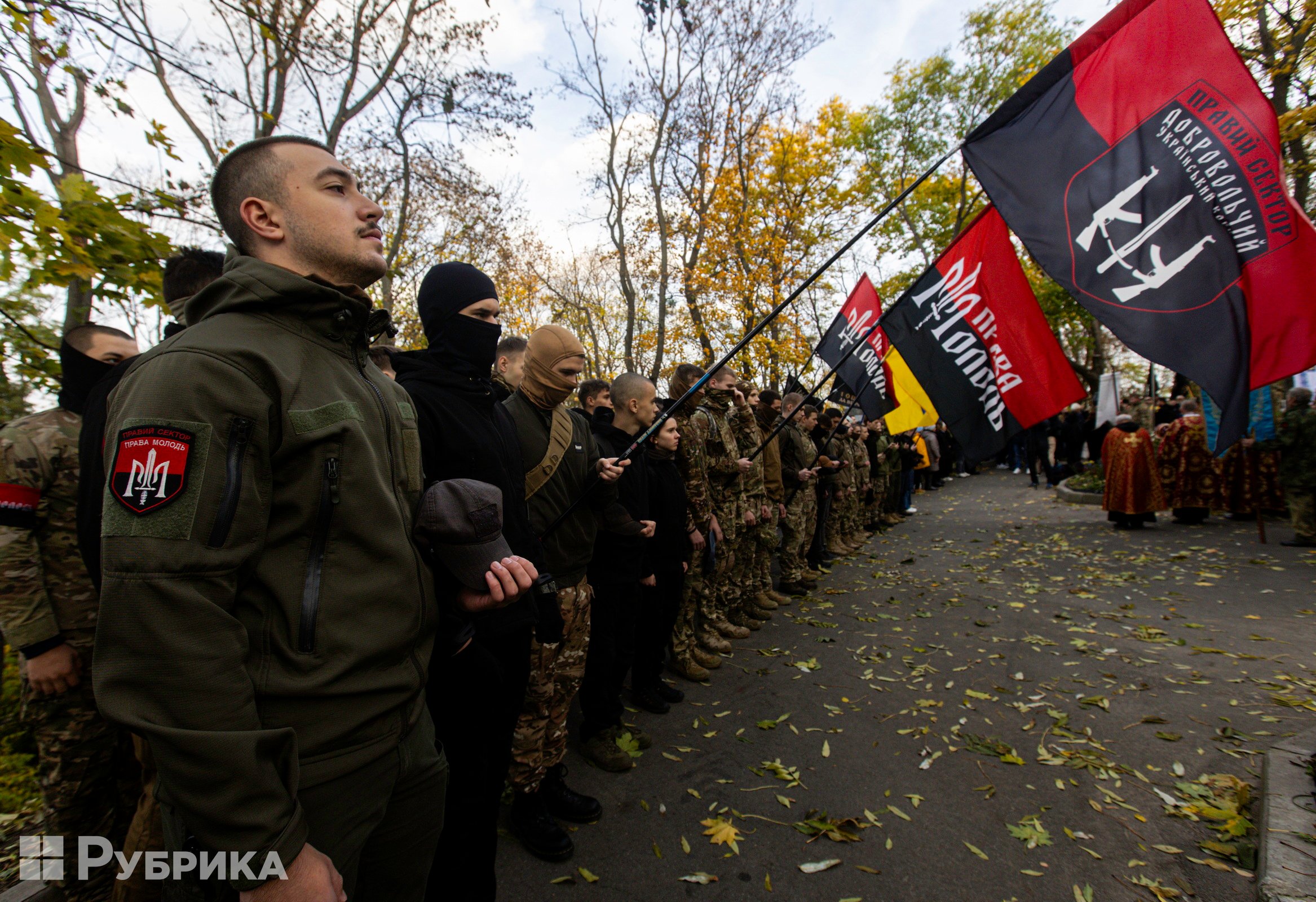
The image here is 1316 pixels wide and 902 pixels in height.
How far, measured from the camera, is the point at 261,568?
1.19 meters

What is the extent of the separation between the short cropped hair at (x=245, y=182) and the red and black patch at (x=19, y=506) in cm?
193

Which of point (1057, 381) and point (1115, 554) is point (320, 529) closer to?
point (1057, 381)

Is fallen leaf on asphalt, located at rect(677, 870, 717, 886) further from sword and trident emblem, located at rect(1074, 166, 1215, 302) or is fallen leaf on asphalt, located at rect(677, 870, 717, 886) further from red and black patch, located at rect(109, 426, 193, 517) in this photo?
sword and trident emblem, located at rect(1074, 166, 1215, 302)

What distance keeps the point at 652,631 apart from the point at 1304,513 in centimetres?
1062

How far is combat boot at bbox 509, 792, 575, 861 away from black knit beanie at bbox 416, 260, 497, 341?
2.36 meters

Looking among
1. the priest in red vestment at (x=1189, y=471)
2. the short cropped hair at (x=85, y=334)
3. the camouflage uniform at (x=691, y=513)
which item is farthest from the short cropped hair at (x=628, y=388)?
the priest in red vestment at (x=1189, y=471)

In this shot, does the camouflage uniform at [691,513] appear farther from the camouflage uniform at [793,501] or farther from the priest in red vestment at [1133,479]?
the priest in red vestment at [1133,479]

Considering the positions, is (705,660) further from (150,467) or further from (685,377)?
(150,467)

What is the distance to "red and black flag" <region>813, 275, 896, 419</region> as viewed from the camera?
7.30m

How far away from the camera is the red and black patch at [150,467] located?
1054 mm

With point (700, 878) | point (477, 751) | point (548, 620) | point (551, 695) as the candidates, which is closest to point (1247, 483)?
point (700, 878)

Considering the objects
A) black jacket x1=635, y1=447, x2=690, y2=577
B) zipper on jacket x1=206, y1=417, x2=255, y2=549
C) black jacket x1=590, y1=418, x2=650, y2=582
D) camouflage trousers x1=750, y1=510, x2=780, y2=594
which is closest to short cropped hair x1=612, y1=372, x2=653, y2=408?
black jacket x1=590, y1=418, x2=650, y2=582

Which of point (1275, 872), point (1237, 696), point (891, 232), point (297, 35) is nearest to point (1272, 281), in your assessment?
point (1275, 872)

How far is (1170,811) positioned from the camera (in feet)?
10.4
